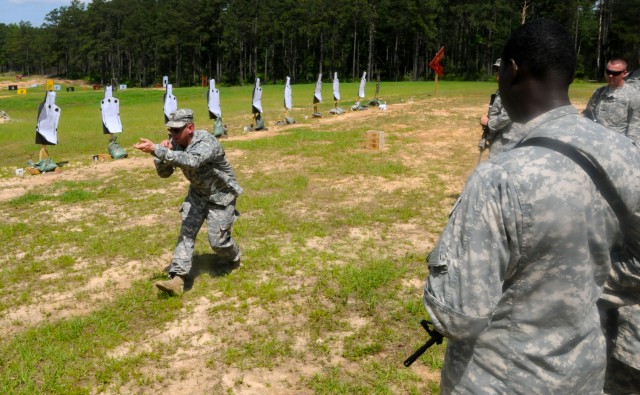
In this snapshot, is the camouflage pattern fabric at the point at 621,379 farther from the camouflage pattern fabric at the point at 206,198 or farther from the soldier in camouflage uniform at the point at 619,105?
the camouflage pattern fabric at the point at 206,198

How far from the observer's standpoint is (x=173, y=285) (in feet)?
17.6

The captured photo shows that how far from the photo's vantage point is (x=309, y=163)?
484 inches

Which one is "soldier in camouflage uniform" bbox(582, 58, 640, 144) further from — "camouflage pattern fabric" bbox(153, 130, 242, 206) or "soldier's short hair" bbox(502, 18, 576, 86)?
"soldier's short hair" bbox(502, 18, 576, 86)

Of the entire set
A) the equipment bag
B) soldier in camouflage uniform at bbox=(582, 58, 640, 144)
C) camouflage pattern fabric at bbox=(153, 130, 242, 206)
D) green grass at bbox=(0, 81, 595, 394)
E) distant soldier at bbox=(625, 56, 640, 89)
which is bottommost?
green grass at bbox=(0, 81, 595, 394)

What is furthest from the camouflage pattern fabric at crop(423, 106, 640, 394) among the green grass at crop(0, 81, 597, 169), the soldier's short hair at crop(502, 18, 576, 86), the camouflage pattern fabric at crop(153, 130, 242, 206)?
the green grass at crop(0, 81, 597, 169)

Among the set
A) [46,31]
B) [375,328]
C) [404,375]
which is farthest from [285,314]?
[46,31]

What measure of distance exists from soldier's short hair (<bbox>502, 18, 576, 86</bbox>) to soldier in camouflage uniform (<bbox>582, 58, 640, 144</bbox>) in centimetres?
433

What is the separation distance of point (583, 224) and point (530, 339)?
40cm

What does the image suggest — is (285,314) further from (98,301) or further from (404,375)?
(98,301)

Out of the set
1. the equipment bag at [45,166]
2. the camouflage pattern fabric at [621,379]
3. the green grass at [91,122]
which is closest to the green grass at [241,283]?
the equipment bag at [45,166]

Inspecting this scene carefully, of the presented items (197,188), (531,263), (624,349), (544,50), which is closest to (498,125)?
(197,188)

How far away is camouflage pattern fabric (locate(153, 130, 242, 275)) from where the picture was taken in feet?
17.6

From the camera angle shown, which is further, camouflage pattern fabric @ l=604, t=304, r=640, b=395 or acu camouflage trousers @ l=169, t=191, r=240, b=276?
acu camouflage trousers @ l=169, t=191, r=240, b=276

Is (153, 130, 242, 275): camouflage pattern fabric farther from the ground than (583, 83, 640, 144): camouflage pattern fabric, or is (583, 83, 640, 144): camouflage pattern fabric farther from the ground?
(583, 83, 640, 144): camouflage pattern fabric
